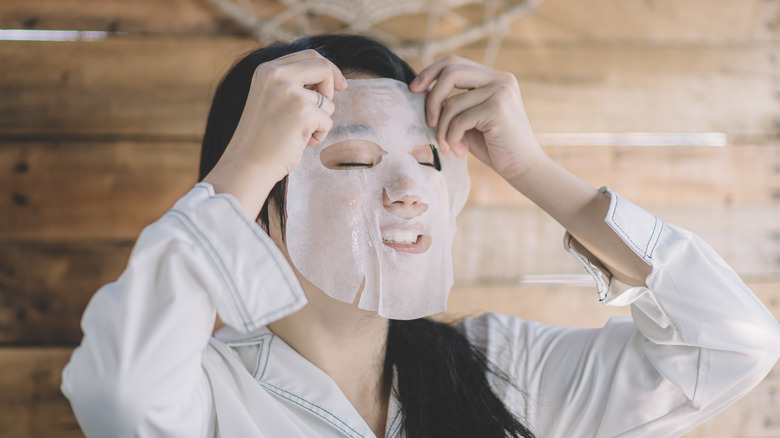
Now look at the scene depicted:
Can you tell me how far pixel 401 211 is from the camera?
1.06m

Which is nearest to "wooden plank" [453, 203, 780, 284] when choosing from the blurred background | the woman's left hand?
the blurred background

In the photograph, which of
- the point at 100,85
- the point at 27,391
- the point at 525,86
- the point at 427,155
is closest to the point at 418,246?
the point at 427,155

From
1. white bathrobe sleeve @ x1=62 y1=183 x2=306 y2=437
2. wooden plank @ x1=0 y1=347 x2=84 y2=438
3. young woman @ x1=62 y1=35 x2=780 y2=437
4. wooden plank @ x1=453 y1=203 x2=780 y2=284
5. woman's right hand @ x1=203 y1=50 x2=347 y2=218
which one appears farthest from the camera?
wooden plank @ x1=453 y1=203 x2=780 y2=284

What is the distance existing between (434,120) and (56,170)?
3.11 feet

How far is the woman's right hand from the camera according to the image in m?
0.87

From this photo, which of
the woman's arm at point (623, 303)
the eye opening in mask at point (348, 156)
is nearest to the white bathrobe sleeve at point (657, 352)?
Result: the woman's arm at point (623, 303)

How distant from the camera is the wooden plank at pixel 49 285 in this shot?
1470mm

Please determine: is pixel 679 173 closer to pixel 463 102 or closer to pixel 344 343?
pixel 463 102

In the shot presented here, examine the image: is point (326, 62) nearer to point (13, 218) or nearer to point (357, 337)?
point (357, 337)

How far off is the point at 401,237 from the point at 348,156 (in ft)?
0.55

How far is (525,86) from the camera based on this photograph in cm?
156

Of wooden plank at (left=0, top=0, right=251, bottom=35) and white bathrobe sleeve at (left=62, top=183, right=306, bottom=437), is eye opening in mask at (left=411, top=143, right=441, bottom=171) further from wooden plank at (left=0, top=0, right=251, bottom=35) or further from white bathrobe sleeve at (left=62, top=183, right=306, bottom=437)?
wooden plank at (left=0, top=0, right=251, bottom=35)

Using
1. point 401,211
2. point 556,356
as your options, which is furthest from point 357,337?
point 556,356

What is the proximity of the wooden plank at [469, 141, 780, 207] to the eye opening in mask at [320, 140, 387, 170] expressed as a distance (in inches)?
22.5
